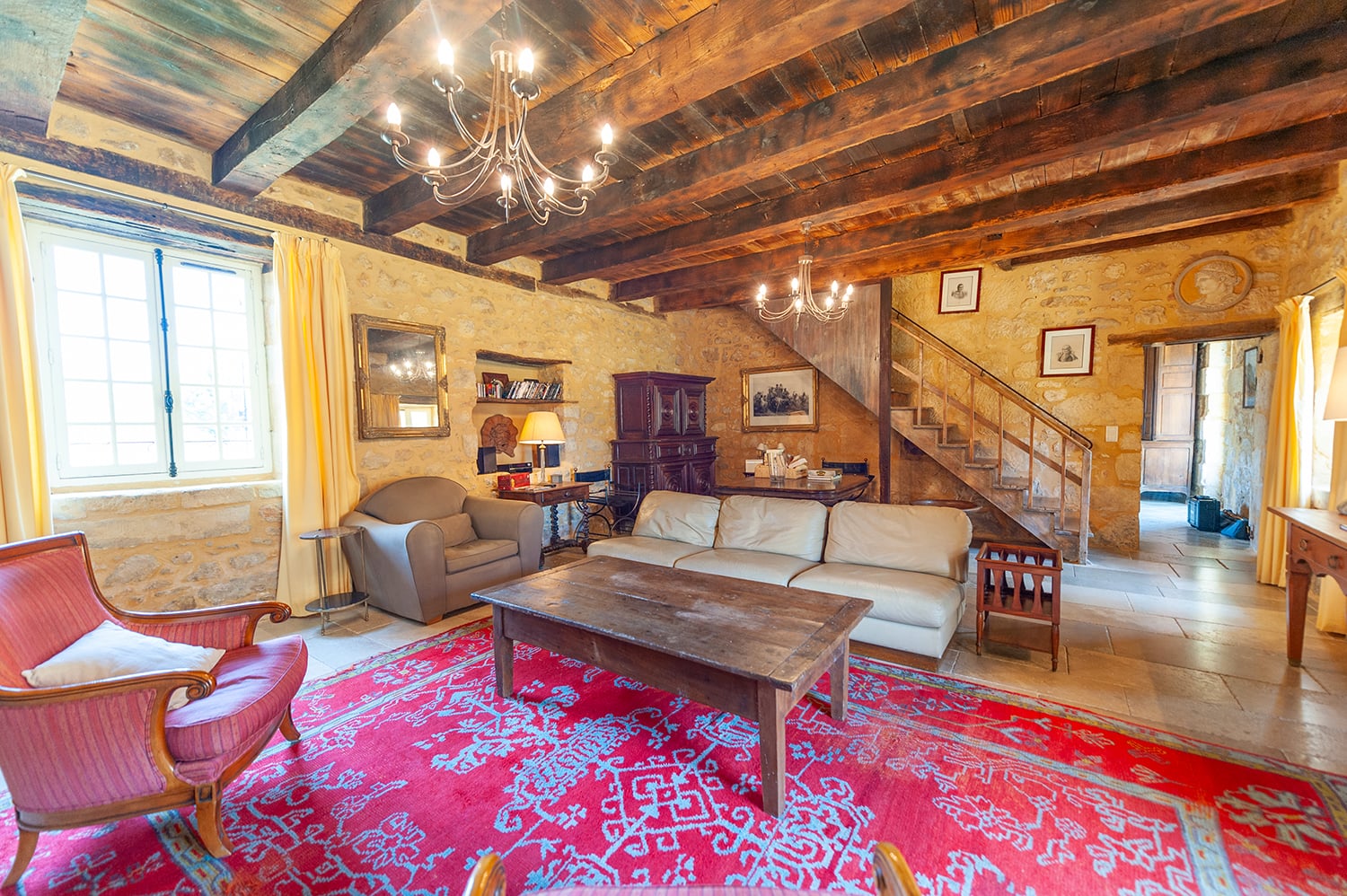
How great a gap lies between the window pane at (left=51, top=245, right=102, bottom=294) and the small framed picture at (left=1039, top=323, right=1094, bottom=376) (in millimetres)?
7578

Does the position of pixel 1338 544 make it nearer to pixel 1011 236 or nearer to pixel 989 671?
pixel 989 671

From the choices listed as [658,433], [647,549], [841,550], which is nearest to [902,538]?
[841,550]

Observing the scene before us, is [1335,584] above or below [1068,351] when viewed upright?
below

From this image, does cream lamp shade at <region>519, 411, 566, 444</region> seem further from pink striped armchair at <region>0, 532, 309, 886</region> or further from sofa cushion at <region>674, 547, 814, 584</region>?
pink striped armchair at <region>0, 532, 309, 886</region>

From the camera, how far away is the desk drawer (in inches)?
88.2

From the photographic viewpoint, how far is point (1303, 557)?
100 inches

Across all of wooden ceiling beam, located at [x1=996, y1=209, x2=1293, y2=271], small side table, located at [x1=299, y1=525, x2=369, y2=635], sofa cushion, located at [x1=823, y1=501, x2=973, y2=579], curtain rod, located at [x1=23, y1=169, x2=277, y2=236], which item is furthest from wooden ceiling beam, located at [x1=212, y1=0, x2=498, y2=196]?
wooden ceiling beam, located at [x1=996, y1=209, x2=1293, y2=271]

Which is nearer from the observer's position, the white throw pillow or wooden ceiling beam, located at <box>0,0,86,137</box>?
the white throw pillow

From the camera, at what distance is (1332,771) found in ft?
6.07

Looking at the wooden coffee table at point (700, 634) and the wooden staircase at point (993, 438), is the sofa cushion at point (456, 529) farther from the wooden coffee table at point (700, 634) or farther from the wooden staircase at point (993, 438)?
the wooden staircase at point (993, 438)

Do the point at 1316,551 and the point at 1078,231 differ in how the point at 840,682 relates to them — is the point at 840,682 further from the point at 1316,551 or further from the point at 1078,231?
the point at 1078,231

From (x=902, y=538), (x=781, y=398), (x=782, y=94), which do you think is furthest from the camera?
(x=781, y=398)

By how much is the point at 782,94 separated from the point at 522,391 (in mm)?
3474

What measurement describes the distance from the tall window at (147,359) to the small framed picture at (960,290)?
6.40 m
